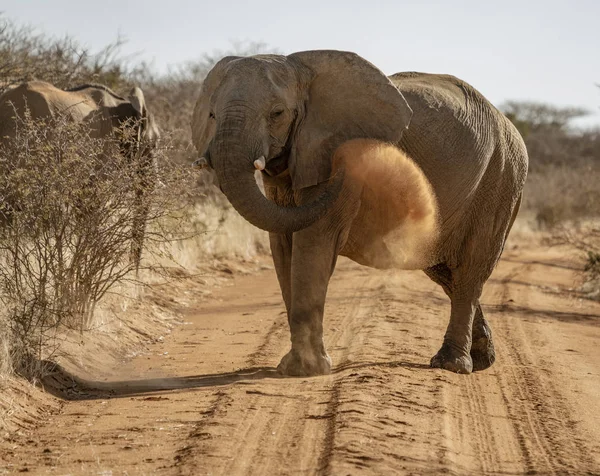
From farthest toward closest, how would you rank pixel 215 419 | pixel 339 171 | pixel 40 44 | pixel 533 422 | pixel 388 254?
pixel 40 44, pixel 388 254, pixel 339 171, pixel 533 422, pixel 215 419

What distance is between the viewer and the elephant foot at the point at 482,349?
8.99 m

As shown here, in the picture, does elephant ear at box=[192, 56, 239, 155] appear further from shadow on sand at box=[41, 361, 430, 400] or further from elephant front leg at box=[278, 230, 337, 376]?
shadow on sand at box=[41, 361, 430, 400]

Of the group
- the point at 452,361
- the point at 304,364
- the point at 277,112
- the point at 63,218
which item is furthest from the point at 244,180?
the point at 452,361

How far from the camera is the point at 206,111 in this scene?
7.72 m

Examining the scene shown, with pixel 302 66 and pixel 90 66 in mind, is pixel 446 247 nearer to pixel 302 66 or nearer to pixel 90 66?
pixel 302 66

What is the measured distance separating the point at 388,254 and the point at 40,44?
997 cm

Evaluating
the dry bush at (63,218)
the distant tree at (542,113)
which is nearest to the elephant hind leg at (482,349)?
the dry bush at (63,218)

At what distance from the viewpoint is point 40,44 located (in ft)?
54.1

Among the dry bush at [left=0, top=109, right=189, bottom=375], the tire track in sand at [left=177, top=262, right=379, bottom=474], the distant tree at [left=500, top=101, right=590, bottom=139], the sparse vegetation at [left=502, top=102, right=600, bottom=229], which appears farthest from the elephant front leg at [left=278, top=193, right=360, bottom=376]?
the distant tree at [left=500, top=101, right=590, bottom=139]

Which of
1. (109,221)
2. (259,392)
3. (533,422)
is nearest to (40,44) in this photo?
(109,221)

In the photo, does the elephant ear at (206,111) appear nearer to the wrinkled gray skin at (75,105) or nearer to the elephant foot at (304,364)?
the elephant foot at (304,364)

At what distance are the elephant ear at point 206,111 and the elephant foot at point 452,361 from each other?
260 cm

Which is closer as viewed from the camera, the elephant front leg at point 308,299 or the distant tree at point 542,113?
the elephant front leg at point 308,299

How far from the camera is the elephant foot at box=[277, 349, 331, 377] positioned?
25.5 feet
